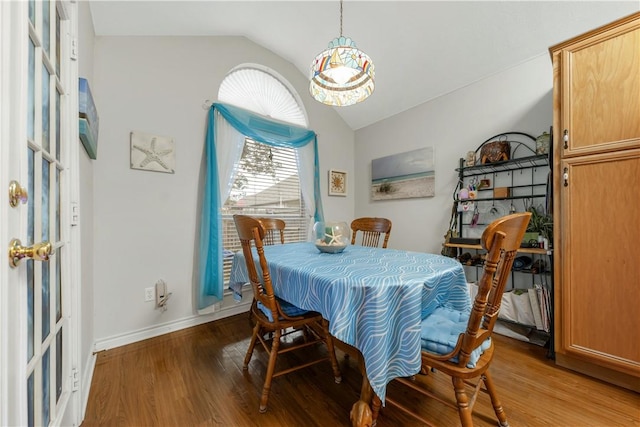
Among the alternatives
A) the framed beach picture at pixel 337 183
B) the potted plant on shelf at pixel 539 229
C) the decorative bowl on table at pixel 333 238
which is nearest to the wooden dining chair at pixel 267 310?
the decorative bowl on table at pixel 333 238

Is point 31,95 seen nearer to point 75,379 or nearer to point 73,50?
point 73,50

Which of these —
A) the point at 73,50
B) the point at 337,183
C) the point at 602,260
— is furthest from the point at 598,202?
the point at 73,50

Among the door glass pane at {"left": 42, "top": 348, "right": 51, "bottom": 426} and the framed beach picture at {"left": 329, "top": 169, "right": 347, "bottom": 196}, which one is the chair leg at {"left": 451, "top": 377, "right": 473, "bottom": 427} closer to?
the door glass pane at {"left": 42, "top": 348, "right": 51, "bottom": 426}

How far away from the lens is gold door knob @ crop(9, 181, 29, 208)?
574 millimetres

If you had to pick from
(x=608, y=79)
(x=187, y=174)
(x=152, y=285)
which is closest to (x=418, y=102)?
(x=608, y=79)

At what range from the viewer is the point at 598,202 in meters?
1.57

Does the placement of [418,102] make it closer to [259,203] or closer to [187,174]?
[259,203]

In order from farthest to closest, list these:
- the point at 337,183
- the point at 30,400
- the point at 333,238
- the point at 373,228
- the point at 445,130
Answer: the point at 337,183 < the point at 445,130 < the point at 373,228 < the point at 333,238 < the point at 30,400

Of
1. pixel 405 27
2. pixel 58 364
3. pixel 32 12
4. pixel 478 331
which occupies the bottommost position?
pixel 58 364

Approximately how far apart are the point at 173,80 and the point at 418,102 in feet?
8.44

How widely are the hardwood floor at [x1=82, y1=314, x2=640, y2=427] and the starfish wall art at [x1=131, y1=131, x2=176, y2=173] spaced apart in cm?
145

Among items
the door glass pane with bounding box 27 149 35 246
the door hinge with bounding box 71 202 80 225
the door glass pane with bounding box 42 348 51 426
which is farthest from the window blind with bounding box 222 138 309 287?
the door glass pane with bounding box 27 149 35 246

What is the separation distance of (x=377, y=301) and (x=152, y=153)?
86.9 inches

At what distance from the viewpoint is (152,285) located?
2213 millimetres
